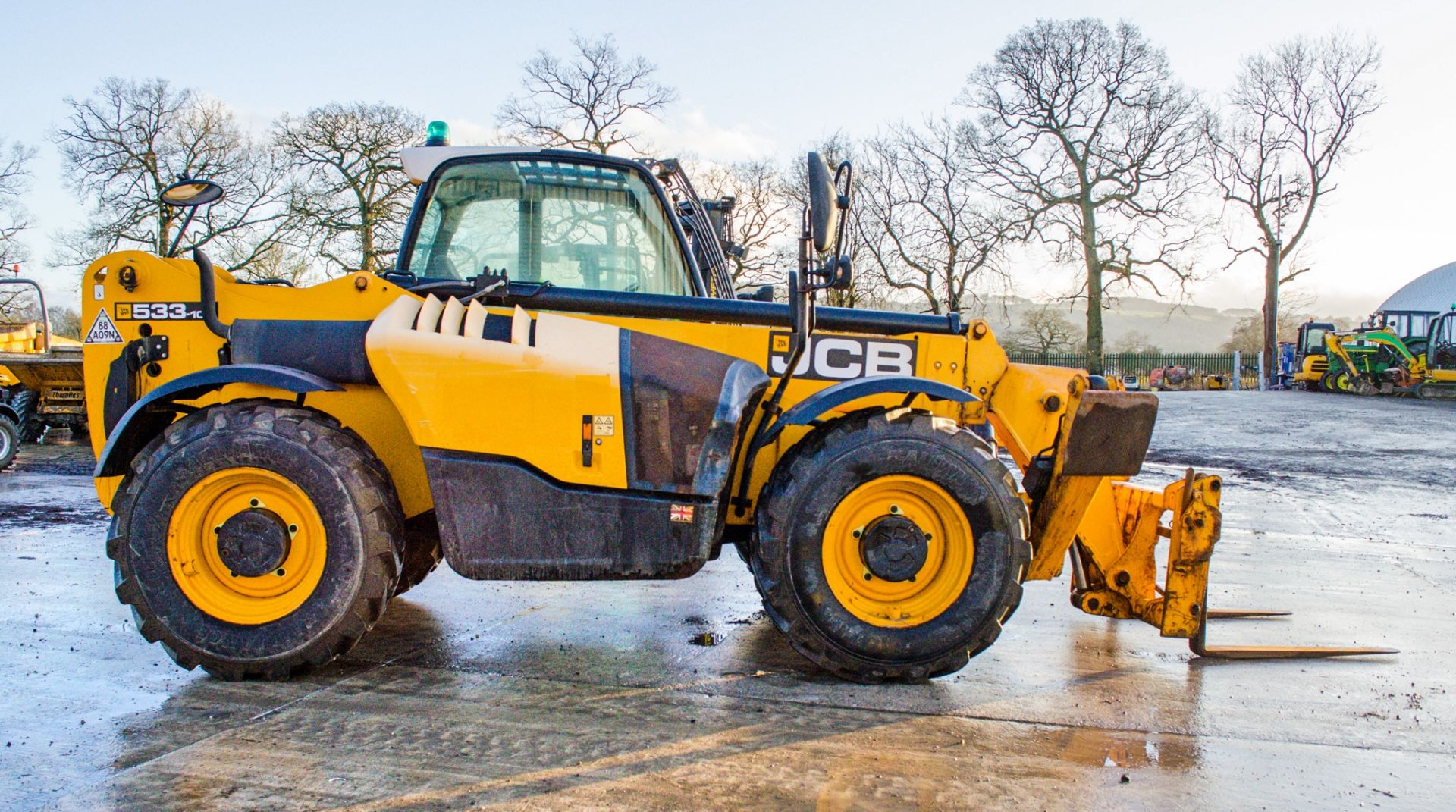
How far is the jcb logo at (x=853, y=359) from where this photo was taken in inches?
172

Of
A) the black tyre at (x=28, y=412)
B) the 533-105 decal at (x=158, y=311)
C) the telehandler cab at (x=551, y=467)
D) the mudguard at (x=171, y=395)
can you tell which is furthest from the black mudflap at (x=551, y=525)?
the black tyre at (x=28, y=412)

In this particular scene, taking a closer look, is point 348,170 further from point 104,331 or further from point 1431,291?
point 1431,291

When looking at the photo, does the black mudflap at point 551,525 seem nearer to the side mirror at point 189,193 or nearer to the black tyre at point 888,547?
the black tyre at point 888,547

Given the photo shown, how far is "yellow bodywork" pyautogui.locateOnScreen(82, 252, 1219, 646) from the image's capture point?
3.82m

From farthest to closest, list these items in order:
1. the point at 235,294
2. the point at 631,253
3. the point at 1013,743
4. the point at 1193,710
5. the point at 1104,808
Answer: the point at 631,253 → the point at 235,294 → the point at 1193,710 → the point at 1013,743 → the point at 1104,808

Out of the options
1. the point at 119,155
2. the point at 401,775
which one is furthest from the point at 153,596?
the point at 119,155

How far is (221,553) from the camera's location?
3.91m

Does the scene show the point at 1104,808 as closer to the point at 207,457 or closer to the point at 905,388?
the point at 905,388

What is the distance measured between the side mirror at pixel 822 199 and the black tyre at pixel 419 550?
228 centimetres

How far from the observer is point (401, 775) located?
3.05 m

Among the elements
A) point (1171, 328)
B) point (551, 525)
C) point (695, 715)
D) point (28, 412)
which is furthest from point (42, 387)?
point (1171, 328)

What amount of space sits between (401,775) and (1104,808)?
6.88 ft

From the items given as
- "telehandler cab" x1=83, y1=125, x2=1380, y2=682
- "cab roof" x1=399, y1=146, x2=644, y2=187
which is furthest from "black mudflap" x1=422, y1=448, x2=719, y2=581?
"cab roof" x1=399, y1=146, x2=644, y2=187

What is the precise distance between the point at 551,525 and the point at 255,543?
1162 mm
